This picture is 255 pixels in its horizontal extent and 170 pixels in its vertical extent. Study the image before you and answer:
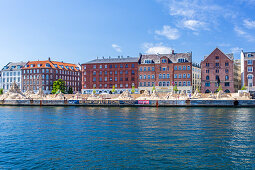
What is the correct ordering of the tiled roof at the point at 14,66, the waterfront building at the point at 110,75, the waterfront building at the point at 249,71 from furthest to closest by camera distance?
the tiled roof at the point at 14,66 < the waterfront building at the point at 110,75 < the waterfront building at the point at 249,71

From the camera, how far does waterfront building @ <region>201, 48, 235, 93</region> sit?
106688 millimetres

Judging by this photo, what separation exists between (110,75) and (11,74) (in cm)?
6724

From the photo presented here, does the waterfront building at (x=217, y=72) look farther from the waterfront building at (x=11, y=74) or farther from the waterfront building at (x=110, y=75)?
the waterfront building at (x=11, y=74)

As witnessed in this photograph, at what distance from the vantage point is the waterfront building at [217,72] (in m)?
107

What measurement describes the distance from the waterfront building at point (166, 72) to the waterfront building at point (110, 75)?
415 centimetres

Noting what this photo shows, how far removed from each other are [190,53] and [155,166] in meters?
97.9

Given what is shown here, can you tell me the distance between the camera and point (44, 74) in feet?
454

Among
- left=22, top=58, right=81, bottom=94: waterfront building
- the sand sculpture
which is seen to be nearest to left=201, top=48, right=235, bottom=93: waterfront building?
the sand sculpture

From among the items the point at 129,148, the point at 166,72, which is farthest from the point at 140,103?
the point at 129,148

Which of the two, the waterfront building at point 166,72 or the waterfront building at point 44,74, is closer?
the waterfront building at point 166,72

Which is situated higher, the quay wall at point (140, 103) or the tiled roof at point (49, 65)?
the tiled roof at point (49, 65)

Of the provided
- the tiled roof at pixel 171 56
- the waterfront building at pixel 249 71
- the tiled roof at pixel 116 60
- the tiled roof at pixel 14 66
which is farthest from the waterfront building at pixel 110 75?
the tiled roof at pixel 14 66

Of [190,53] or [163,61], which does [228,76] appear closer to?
[190,53]

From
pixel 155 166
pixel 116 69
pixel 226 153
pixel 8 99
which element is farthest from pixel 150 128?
pixel 116 69
